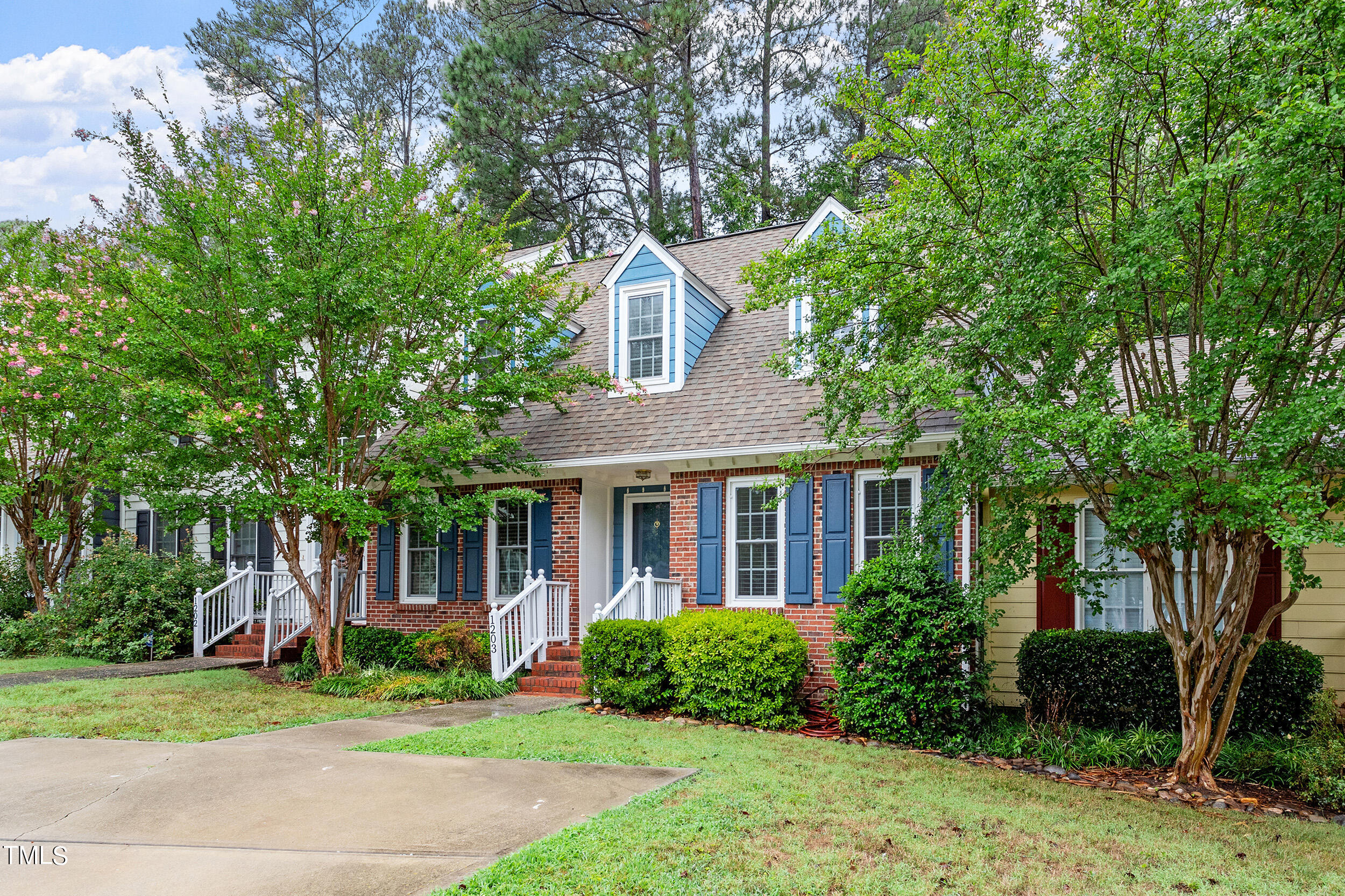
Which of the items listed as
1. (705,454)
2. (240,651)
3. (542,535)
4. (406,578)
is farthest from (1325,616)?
(240,651)

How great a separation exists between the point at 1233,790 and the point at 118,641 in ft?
47.9

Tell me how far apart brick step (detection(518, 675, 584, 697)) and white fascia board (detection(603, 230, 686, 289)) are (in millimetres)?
5375

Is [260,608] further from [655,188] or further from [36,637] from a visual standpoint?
[655,188]

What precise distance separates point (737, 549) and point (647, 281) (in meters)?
4.06

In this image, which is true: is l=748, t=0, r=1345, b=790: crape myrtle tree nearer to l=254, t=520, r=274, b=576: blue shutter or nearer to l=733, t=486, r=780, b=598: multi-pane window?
l=733, t=486, r=780, b=598: multi-pane window

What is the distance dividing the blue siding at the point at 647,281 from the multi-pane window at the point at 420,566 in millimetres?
3922

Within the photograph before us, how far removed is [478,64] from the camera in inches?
850

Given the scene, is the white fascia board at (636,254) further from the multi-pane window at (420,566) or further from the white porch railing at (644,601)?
the multi-pane window at (420,566)

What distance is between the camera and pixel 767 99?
23.1 meters

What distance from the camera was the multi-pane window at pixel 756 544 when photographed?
1075 centimetres

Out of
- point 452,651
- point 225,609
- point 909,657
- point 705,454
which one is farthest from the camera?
point 225,609

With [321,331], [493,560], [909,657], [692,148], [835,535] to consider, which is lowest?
[909,657]

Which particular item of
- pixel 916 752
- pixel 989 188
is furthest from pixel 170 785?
pixel 989 188

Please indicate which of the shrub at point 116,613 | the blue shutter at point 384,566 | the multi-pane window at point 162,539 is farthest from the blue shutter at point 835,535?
the multi-pane window at point 162,539
